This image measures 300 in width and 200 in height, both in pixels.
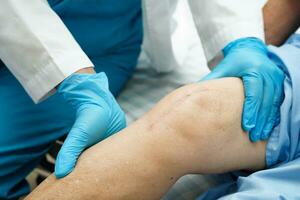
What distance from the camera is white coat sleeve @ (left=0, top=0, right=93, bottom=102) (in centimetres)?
96

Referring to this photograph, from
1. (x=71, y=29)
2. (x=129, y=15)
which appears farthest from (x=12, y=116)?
(x=129, y=15)

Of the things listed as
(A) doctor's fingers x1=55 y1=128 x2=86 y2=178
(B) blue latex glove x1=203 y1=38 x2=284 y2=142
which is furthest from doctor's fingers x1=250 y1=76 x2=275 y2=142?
(A) doctor's fingers x1=55 y1=128 x2=86 y2=178

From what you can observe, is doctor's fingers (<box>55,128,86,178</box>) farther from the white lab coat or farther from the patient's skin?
the white lab coat

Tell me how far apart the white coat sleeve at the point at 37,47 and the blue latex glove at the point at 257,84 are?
1.19 feet

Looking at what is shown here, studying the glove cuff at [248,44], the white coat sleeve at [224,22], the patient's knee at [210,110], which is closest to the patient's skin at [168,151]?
the patient's knee at [210,110]

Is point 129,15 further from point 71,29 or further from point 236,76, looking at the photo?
point 236,76

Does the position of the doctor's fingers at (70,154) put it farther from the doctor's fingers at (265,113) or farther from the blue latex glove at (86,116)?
the doctor's fingers at (265,113)

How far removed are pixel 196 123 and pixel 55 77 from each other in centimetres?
38

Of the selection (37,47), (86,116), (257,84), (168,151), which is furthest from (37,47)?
(257,84)

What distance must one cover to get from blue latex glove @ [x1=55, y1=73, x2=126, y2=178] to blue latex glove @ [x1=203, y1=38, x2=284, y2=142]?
26 centimetres

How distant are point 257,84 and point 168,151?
0.27 meters

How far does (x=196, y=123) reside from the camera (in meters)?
0.79

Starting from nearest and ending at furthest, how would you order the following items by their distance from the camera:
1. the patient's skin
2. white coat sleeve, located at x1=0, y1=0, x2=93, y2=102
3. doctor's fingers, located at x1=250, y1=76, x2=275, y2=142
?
the patient's skin
doctor's fingers, located at x1=250, y1=76, x2=275, y2=142
white coat sleeve, located at x1=0, y1=0, x2=93, y2=102

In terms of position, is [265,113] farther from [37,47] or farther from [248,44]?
[37,47]
